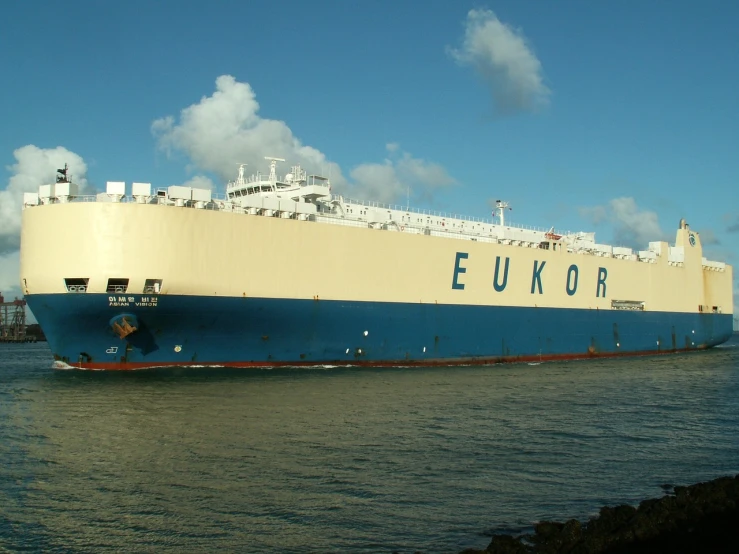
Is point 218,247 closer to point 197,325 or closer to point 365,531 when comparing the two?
point 197,325

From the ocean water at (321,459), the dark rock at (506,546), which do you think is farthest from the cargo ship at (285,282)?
the dark rock at (506,546)

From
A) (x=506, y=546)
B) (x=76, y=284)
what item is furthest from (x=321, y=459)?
(x=76, y=284)

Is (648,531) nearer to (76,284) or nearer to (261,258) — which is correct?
(261,258)

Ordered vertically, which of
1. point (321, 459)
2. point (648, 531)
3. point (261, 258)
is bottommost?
point (321, 459)

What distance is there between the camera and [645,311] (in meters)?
45.4

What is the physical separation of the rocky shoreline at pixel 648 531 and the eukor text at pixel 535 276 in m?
24.2

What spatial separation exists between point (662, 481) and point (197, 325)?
18.4 m

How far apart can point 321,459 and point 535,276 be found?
27.7 meters

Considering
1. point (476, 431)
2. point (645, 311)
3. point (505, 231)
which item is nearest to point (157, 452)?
point (476, 431)

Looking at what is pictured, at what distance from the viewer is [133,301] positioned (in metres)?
24.0

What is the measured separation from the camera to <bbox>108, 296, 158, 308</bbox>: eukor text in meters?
23.9

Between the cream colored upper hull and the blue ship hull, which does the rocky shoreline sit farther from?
the cream colored upper hull

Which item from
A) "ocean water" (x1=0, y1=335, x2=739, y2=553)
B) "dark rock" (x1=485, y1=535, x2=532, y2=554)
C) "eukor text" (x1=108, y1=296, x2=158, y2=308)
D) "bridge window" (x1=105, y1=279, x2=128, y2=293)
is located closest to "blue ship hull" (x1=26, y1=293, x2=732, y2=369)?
"eukor text" (x1=108, y1=296, x2=158, y2=308)

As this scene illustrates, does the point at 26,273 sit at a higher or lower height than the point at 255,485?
higher
